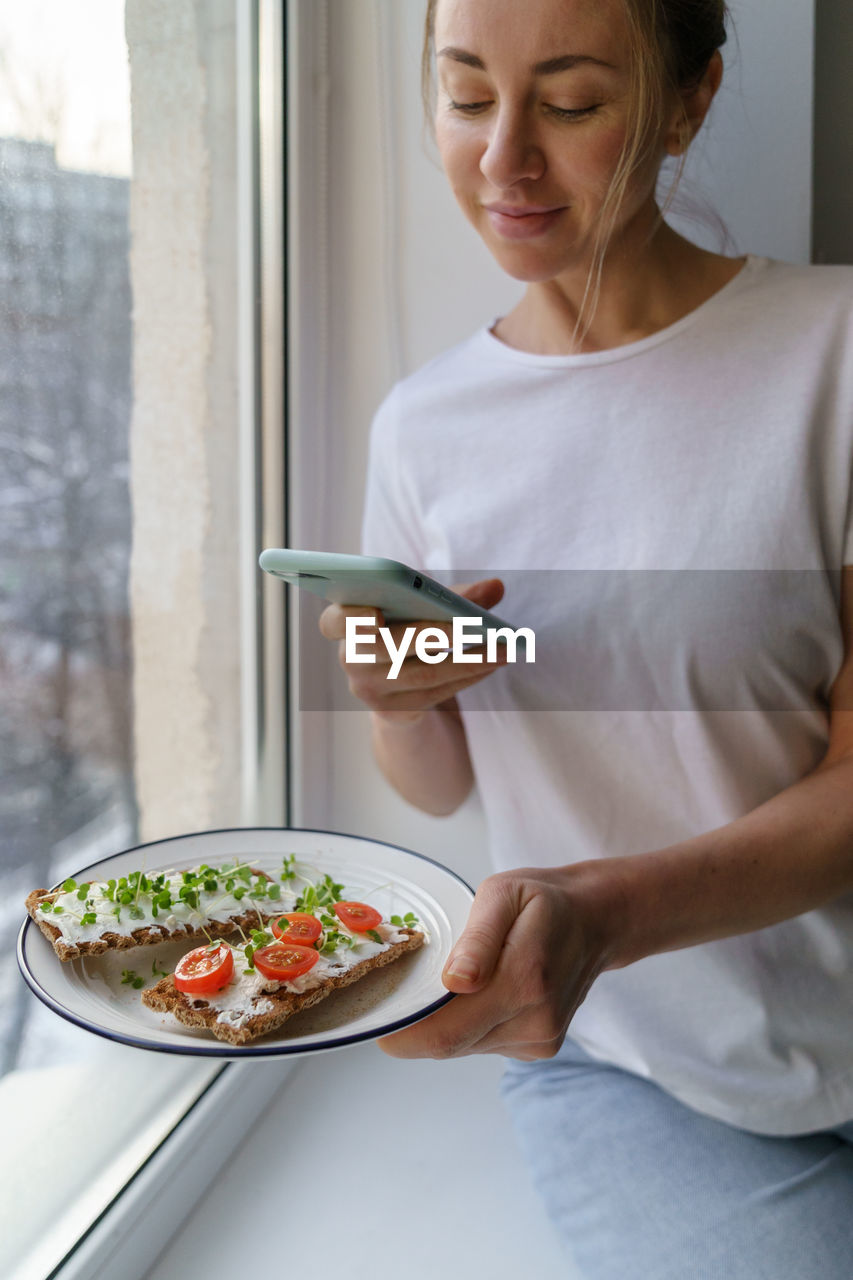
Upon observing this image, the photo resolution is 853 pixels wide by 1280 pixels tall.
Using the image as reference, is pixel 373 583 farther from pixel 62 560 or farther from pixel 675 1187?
pixel 675 1187

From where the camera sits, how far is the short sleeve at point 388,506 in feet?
3.87

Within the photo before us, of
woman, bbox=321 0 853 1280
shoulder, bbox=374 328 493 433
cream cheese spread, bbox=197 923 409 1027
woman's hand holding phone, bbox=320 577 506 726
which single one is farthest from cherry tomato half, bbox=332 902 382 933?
shoulder, bbox=374 328 493 433

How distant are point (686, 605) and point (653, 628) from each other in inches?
1.6

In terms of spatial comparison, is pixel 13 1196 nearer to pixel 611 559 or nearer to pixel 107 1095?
pixel 107 1095

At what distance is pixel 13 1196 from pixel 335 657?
0.77m

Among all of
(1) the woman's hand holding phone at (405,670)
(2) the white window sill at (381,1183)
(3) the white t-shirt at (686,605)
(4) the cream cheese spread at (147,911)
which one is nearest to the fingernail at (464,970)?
(4) the cream cheese spread at (147,911)

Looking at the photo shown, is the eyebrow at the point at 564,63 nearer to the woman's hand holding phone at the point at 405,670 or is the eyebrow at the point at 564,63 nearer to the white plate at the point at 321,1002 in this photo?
the woman's hand holding phone at the point at 405,670

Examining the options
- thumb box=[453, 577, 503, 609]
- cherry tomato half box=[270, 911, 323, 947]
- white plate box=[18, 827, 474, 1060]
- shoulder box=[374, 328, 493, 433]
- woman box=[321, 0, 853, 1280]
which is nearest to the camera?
white plate box=[18, 827, 474, 1060]

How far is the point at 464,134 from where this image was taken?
93 cm

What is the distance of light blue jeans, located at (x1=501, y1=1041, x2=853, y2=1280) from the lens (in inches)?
34.8

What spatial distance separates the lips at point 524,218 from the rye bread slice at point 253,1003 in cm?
65

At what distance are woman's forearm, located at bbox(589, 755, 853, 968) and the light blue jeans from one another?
25 centimetres

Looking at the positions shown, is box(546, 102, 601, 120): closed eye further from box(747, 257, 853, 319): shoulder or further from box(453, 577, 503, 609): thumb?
box(453, 577, 503, 609): thumb

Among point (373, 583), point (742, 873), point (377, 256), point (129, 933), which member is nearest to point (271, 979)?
point (129, 933)
